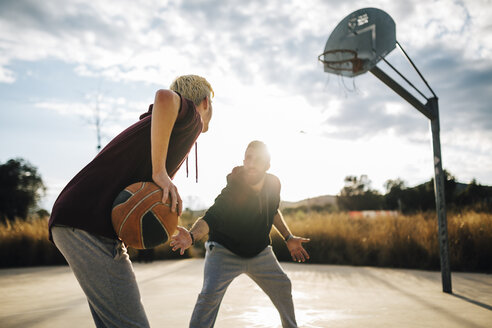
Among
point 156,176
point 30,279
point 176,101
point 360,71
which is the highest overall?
point 360,71

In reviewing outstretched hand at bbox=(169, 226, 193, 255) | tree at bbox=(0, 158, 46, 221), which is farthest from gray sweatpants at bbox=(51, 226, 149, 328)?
tree at bbox=(0, 158, 46, 221)

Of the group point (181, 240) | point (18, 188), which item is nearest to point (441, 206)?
point (181, 240)

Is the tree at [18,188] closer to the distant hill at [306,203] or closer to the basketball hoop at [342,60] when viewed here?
the distant hill at [306,203]

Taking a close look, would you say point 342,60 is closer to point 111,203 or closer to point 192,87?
point 192,87

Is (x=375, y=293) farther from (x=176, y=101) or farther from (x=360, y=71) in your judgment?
(x=176, y=101)

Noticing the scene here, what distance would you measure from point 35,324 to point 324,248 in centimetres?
724

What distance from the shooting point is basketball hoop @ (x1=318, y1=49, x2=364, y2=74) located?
6555mm

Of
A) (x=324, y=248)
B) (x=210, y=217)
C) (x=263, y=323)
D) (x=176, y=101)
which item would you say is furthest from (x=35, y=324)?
(x=324, y=248)

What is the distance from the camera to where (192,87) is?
1843 millimetres

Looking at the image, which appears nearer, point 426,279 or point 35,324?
point 35,324

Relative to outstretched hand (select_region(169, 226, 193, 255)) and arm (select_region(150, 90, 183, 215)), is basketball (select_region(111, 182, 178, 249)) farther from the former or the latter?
outstretched hand (select_region(169, 226, 193, 255))

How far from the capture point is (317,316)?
169 inches

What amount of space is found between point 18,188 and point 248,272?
3684cm

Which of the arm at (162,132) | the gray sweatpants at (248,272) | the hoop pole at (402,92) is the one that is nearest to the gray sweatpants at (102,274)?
the arm at (162,132)
